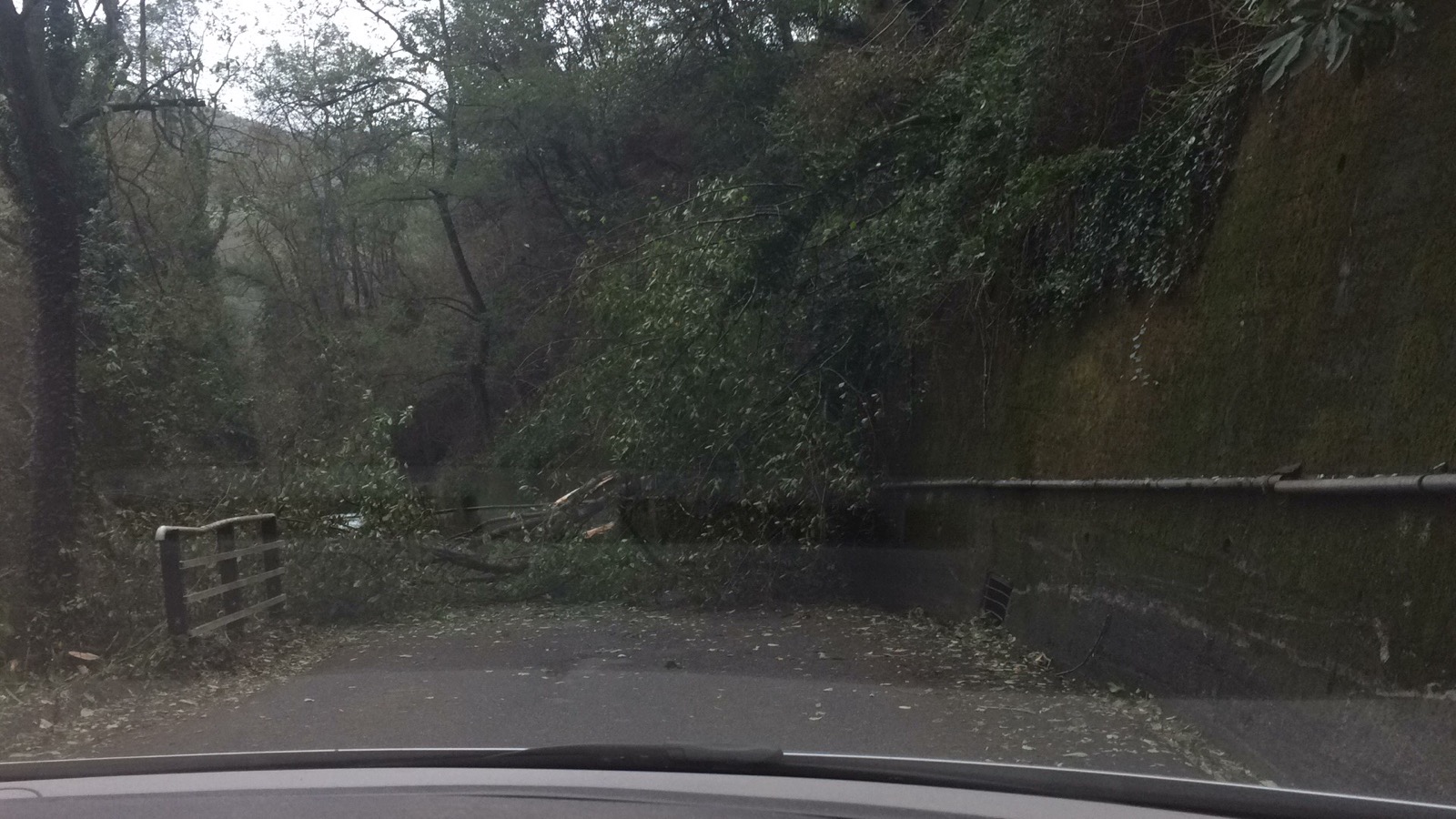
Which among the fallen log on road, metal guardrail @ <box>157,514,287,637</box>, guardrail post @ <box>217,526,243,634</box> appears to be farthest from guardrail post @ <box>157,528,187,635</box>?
the fallen log on road

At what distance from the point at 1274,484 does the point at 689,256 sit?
28.1 feet

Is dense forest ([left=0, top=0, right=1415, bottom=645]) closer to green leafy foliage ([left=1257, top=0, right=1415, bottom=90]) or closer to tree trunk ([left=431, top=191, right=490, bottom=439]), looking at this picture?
green leafy foliage ([left=1257, top=0, right=1415, bottom=90])

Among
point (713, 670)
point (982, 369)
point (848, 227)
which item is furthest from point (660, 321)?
point (713, 670)

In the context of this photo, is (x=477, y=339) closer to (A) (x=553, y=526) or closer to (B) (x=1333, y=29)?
(A) (x=553, y=526)

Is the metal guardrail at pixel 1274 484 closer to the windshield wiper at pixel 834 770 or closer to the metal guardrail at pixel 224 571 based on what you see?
the windshield wiper at pixel 834 770

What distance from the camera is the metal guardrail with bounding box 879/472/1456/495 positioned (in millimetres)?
4848

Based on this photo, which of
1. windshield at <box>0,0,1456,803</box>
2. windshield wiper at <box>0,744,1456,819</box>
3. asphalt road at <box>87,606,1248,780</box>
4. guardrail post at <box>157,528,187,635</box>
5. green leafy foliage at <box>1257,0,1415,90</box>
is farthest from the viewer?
guardrail post at <box>157,528,187,635</box>

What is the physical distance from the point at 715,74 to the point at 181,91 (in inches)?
320

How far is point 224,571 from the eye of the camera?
10.5 m

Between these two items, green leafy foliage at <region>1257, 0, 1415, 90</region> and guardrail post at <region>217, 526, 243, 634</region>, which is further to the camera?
Result: guardrail post at <region>217, 526, 243, 634</region>

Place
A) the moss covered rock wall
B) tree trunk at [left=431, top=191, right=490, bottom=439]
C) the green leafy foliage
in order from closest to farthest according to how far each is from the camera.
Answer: the green leafy foliage < the moss covered rock wall < tree trunk at [left=431, top=191, right=490, bottom=439]

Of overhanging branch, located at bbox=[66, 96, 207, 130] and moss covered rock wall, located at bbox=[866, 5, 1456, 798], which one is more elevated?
overhanging branch, located at bbox=[66, 96, 207, 130]

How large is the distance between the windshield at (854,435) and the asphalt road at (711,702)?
0.20ft

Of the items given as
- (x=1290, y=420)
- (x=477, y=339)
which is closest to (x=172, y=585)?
(x=1290, y=420)
